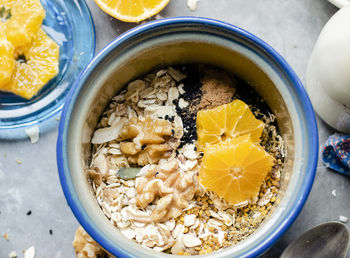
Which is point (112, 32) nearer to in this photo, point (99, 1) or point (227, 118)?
point (99, 1)

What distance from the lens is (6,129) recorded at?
3.86ft

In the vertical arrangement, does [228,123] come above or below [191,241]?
above

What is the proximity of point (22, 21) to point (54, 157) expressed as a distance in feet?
1.19

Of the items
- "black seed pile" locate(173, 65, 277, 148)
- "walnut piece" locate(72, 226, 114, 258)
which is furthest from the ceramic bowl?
"walnut piece" locate(72, 226, 114, 258)

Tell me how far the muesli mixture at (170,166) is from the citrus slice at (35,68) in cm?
20

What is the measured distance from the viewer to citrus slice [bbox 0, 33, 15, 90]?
105 centimetres

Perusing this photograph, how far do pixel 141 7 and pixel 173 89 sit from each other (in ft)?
0.75

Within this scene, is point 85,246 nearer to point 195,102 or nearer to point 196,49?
point 195,102

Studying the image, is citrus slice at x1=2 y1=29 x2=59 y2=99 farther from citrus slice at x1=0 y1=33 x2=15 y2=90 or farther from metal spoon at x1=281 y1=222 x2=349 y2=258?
metal spoon at x1=281 y1=222 x2=349 y2=258

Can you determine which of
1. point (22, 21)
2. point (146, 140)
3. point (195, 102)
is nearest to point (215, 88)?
point (195, 102)

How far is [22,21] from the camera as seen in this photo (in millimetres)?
1091

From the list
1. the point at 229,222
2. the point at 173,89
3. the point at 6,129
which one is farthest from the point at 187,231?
the point at 6,129

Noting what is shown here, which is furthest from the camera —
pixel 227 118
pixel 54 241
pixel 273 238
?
pixel 54 241

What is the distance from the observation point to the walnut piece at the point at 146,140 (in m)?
1.05
